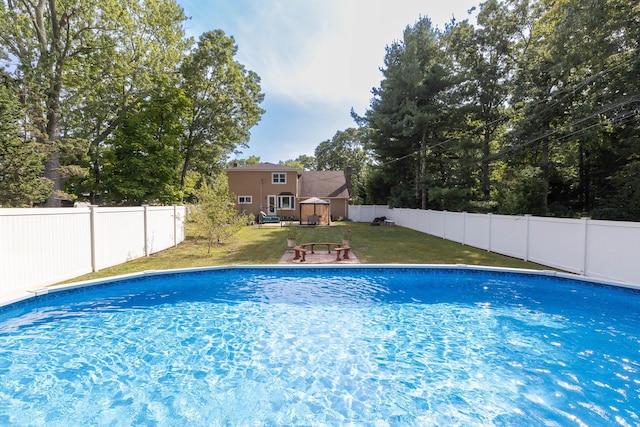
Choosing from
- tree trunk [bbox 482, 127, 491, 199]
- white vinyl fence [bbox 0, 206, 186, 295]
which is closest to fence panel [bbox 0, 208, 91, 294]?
white vinyl fence [bbox 0, 206, 186, 295]

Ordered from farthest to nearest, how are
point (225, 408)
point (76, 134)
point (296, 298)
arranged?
1. point (76, 134)
2. point (296, 298)
3. point (225, 408)

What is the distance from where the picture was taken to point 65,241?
7.46m

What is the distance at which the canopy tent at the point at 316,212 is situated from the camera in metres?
24.4

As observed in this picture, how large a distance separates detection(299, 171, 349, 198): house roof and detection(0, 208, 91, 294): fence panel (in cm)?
2389

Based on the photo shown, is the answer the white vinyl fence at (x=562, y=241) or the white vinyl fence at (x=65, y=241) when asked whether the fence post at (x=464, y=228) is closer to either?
the white vinyl fence at (x=562, y=241)

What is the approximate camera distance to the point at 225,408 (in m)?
3.53

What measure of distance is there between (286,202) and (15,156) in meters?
19.9

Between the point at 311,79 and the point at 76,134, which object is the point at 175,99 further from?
the point at 76,134

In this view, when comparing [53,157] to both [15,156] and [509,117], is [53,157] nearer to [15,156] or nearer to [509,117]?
[15,156]

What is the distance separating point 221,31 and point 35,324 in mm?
23764

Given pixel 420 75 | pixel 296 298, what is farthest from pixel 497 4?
pixel 296 298

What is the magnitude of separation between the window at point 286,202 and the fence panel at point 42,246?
21.5m

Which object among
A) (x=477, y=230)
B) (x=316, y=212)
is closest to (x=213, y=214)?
(x=477, y=230)

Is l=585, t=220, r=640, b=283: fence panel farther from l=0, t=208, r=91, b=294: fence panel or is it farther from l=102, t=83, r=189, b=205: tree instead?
l=102, t=83, r=189, b=205: tree
